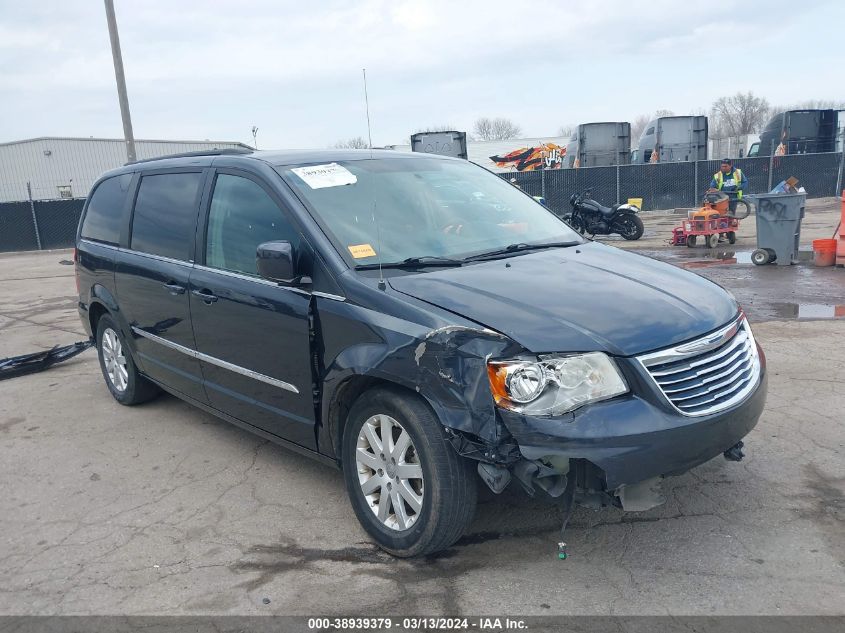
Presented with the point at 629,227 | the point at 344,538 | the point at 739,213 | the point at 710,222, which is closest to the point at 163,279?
the point at 344,538

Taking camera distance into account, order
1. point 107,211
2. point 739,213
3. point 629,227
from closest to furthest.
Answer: point 107,211, point 739,213, point 629,227

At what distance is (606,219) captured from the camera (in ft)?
55.3

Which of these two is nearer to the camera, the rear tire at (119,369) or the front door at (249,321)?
the front door at (249,321)

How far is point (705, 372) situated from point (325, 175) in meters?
2.23

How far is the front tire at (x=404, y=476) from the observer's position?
2.99m

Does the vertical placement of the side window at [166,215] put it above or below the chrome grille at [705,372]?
above

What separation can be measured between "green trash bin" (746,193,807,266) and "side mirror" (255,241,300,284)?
9825mm

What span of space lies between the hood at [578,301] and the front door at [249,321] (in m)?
0.70

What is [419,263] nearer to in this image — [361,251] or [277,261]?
[361,251]

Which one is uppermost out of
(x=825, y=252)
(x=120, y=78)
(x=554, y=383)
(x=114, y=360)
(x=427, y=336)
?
(x=120, y=78)

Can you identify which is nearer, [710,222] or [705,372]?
[705,372]

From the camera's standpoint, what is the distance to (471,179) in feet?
15.3

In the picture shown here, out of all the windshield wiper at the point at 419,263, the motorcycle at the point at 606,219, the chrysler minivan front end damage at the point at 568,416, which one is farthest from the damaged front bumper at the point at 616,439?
the motorcycle at the point at 606,219

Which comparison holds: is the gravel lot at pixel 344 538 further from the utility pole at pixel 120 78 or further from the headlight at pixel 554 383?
the utility pole at pixel 120 78
